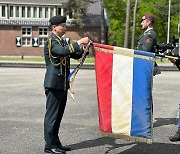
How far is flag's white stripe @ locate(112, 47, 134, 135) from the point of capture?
18.9 ft

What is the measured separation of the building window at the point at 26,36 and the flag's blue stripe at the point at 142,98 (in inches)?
1922

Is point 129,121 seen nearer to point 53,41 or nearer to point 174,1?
point 53,41

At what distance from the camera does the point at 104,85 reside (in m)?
5.91

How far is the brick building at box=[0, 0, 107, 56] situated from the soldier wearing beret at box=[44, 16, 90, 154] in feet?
153

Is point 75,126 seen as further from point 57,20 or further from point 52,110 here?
point 57,20

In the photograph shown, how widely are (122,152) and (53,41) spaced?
6.24ft

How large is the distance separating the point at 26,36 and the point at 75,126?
153 feet

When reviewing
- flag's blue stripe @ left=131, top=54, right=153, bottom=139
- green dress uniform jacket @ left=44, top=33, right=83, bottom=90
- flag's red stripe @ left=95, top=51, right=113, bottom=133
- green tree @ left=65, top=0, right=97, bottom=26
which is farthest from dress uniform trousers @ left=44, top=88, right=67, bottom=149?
green tree @ left=65, top=0, right=97, bottom=26

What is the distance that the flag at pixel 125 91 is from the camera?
18.8 ft

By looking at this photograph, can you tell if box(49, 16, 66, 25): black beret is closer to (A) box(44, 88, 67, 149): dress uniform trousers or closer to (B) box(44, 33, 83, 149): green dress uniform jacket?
(B) box(44, 33, 83, 149): green dress uniform jacket

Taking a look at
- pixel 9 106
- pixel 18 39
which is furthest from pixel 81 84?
pixel 18 39

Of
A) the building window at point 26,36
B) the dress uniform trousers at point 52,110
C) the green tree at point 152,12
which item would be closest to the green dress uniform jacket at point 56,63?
the dress uniform trousers at point 52,110

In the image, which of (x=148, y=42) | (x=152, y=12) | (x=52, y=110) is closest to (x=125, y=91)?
(x=52, y=110)

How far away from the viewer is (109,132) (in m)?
5.97
